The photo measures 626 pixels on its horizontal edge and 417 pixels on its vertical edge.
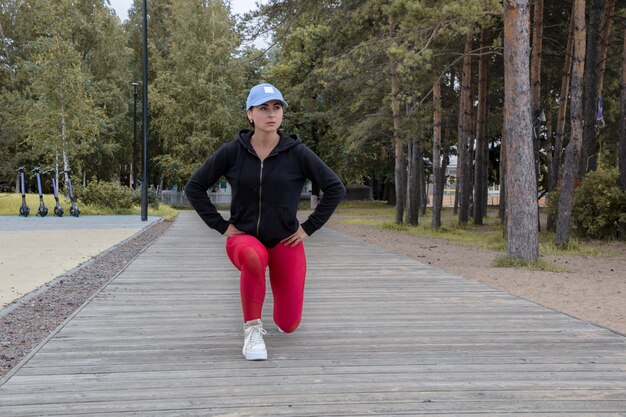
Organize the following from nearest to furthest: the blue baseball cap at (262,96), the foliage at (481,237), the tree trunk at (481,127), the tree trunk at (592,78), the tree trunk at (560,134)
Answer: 1. the blue baseball cap at (262,96)
2. the foliage at (481,237)
3. the tree trunk at (592,78)
4. the tree trunk at (560,134)
5. the tree trunk at (481,127)

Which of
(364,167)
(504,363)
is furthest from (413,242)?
(364,167)

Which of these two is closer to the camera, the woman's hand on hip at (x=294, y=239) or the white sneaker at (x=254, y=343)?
the white sneaker at (x=254, y=343)

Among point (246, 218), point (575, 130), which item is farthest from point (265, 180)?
point (575, 130)

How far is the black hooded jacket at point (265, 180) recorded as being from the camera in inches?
188

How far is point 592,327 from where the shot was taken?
6.05 metres

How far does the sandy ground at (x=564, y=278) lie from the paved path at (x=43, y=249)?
6392 mm

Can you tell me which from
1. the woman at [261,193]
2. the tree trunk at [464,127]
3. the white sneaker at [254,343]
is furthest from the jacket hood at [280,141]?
the tree trunk at [464,127]

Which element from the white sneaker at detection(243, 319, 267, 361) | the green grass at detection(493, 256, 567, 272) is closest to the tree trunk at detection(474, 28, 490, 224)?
the green grass at detection(493, 256, 567, 272)

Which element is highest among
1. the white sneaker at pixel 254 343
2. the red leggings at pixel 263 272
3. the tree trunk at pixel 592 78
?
the tree trunk at pixel 592 78

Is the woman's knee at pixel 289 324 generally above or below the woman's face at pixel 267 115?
below

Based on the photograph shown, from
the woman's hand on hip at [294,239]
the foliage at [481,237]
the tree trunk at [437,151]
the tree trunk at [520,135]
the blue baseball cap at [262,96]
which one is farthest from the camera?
the tree trunk at [437,151]

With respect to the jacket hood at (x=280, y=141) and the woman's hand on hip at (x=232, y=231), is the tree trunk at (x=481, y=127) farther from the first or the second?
the woman's hand on hip at (x=232, y=231)

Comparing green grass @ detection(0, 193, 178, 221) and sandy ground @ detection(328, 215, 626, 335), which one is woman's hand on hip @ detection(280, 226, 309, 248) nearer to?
sandy ground @ detection(328, 215, 626, 335)

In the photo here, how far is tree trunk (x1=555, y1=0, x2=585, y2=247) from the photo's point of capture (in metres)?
14.5
